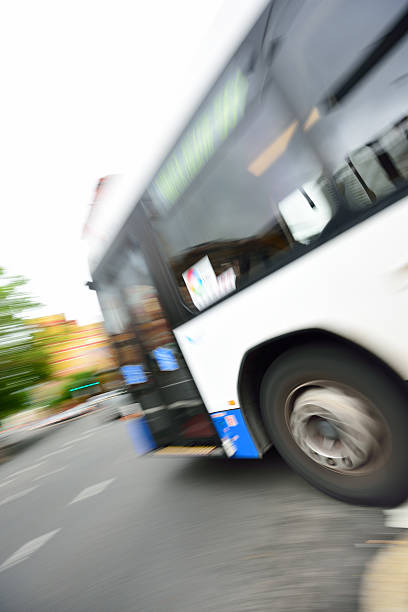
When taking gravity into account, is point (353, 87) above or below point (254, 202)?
above

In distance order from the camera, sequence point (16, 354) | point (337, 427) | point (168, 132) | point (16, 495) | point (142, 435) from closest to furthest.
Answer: point (337, 427)
point (168, 132)
point (142, 435)
point (16, 495)
point (16, 354)

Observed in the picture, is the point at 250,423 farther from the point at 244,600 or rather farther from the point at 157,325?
the point at 157,325

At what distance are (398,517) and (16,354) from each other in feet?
78.9

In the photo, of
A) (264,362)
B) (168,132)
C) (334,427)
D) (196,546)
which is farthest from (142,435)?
(168,132)

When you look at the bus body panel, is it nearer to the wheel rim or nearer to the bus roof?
the wheel rim

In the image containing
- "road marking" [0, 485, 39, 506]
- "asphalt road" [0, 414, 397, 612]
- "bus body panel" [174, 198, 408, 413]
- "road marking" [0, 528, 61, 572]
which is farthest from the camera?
"road marking" [0, 485, 39, 506]

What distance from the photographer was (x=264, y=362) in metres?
2.44

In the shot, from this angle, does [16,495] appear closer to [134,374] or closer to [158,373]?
[134,374]

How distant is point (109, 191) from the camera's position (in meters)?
3.34

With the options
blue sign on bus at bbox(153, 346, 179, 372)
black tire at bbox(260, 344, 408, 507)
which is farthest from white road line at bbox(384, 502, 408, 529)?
blue sign on bus at bbox(153, 346, 179, 372)

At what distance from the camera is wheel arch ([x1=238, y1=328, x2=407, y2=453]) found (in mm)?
1848

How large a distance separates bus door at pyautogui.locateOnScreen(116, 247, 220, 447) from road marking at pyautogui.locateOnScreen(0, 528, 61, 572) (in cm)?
144

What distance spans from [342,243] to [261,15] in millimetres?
1216

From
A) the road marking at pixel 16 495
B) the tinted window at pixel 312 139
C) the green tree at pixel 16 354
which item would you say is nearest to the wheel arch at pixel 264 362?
the tinted window at pixel 312 139
